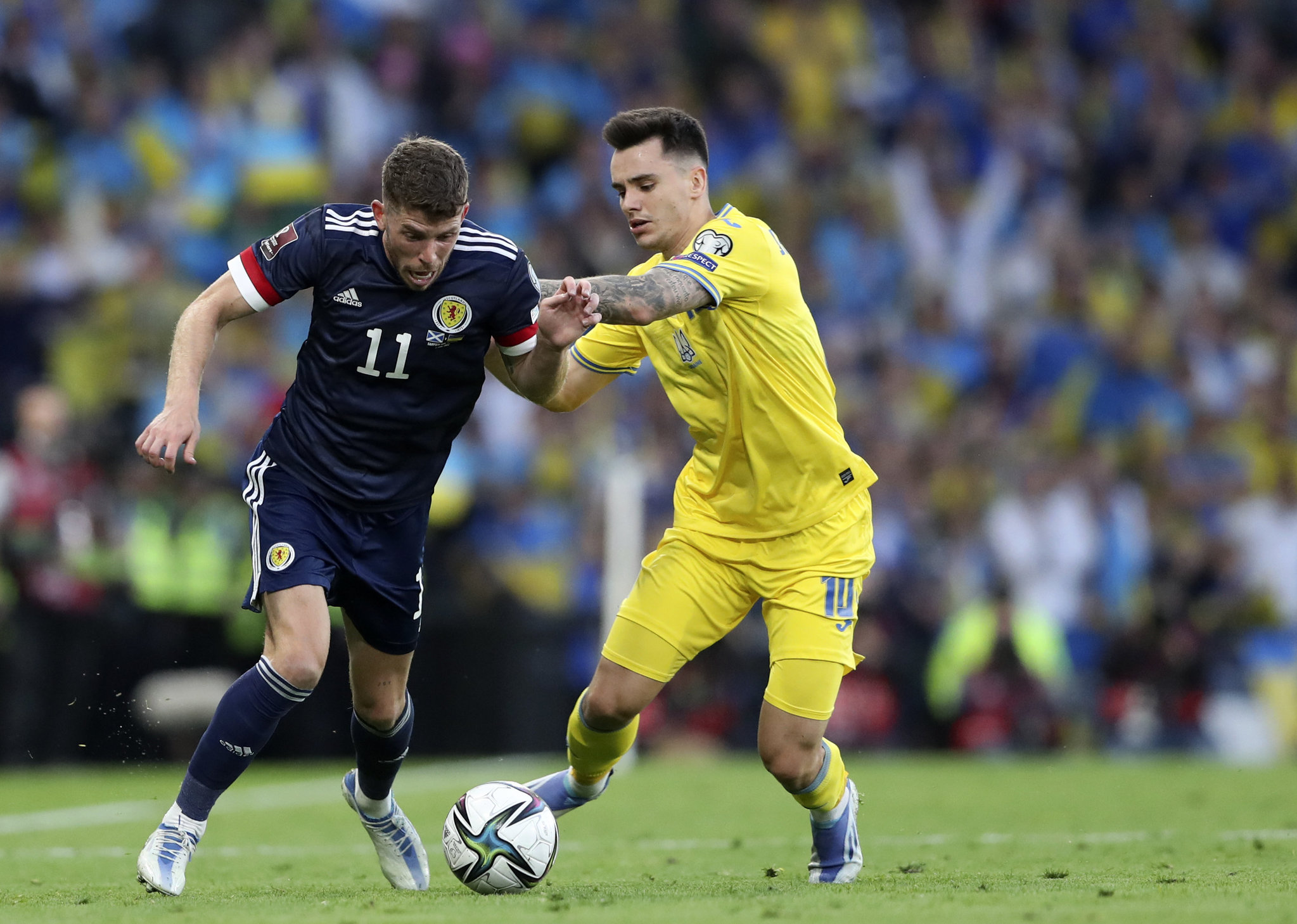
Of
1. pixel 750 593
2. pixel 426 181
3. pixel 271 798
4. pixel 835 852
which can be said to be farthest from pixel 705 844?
pixel 271 798

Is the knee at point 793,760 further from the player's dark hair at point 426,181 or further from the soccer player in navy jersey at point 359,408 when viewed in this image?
the player's dark hair at point 426,181

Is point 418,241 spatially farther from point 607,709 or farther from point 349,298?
point 607,709

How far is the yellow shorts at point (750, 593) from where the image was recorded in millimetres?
6566

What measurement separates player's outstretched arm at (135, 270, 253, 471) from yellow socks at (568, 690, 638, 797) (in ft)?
6.14

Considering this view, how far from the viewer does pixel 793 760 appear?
6383 mm

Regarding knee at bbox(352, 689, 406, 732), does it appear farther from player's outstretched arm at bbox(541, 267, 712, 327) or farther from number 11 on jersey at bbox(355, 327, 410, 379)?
player's outstretched arm at bbox(541, 267, 712, 327)

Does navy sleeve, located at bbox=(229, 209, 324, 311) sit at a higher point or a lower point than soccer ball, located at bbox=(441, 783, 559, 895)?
higher

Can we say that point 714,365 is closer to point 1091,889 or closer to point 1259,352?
point 1091,889

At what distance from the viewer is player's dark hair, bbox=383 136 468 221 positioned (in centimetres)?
580

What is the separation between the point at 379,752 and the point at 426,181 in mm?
2166

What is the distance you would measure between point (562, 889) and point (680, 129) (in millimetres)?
2794

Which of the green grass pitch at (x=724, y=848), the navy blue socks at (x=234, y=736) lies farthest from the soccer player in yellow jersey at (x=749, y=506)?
the navy blue socks at (x=234, y=736)

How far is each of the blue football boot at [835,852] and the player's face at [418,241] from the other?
2453 millimetres

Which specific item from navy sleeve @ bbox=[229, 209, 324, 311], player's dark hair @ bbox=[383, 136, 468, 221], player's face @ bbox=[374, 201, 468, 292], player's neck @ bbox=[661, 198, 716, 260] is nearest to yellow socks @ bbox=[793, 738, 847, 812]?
player's neck @ bbox=[661, 198, 716, 260]
